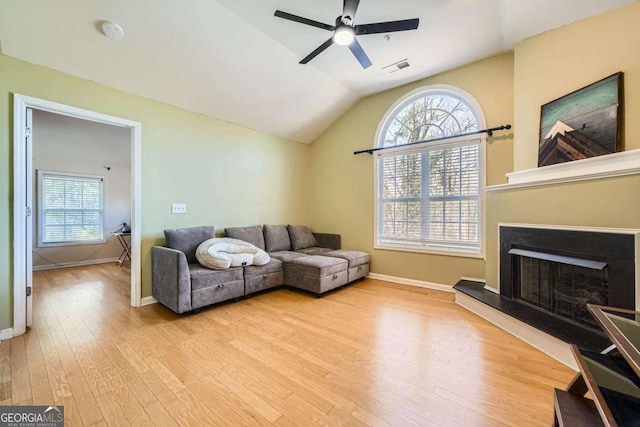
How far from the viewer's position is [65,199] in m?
5.35

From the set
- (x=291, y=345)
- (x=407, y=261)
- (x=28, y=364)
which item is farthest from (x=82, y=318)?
(x=407, y=261)

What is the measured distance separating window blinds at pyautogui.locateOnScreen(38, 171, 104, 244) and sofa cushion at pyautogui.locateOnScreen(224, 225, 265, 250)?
419cm

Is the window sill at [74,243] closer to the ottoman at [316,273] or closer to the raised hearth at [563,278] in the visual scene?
the ottoman at [316,273]

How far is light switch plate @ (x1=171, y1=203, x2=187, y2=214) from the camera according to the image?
3.35 m

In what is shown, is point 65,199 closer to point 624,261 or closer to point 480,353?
point 480,353

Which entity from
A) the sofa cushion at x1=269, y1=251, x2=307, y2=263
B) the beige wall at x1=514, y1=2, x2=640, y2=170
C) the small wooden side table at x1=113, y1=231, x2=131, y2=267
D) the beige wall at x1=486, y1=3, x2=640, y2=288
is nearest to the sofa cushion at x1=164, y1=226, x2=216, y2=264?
the sofa cushion at x1=269, y1=251, x2=307, y2=263

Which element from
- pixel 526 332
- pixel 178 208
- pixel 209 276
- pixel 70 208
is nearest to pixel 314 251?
pixel 209 276

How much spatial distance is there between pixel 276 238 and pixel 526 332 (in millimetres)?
3421

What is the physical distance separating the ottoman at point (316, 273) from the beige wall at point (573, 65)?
8.23 feet

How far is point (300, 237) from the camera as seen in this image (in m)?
4.66

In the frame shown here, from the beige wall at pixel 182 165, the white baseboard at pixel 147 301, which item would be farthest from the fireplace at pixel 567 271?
Answer: the white baseboard at pixel 147 301

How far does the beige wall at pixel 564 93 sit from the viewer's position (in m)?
1.90

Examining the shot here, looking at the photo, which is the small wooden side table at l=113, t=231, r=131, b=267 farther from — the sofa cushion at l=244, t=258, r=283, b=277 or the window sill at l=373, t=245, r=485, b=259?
the window sill at l=373, t=245, r=485, b=259

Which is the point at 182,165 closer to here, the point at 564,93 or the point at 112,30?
the point at 112,30
